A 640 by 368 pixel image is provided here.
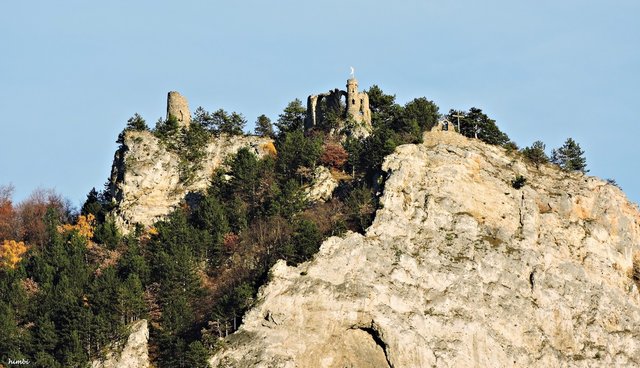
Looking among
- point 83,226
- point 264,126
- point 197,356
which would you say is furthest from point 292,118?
point 197,356

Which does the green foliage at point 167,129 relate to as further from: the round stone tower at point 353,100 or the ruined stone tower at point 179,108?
the round stone tower at point 353,100

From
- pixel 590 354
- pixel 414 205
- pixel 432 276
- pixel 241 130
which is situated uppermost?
pixel 241 130

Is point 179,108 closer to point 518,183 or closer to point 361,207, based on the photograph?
point 361,207

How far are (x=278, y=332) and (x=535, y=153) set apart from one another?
32.3 meters

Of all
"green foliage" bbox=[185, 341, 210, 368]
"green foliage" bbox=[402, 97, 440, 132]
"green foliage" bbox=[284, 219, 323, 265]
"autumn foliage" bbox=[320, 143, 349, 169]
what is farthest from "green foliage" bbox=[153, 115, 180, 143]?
"green foliage" bbox=[185, 341, 210, 368]

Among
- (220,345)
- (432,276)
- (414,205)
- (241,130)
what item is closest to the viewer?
(220,345)

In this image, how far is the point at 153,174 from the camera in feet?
338

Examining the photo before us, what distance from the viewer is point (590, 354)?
82.4m

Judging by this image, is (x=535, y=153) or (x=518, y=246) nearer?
(x=518, y=246)

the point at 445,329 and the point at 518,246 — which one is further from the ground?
the point at 518,246

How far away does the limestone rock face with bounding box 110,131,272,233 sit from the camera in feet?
329

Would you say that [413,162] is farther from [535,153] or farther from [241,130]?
[241,130]

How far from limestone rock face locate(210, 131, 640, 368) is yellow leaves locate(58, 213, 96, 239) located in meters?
24.3

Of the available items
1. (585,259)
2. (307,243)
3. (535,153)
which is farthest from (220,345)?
(535,153)
